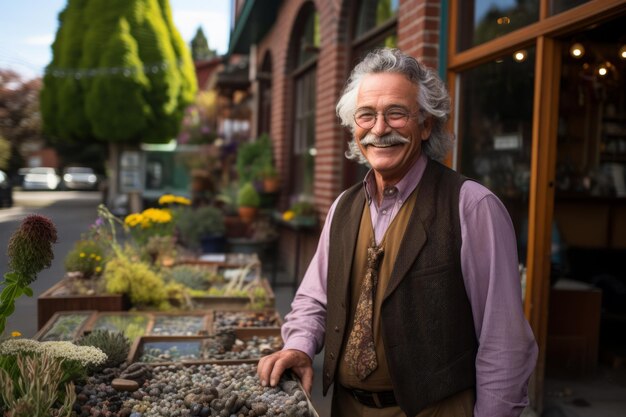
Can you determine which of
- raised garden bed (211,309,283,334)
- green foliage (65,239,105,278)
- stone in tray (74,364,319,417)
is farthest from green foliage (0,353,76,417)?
green foliage (65,239,105,278)

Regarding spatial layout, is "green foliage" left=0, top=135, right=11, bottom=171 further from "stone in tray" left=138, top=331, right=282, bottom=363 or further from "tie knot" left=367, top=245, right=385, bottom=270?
"tie knot" left=367, top=245, right=385, bottom=270

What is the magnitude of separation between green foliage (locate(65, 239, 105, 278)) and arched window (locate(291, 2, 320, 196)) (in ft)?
13.6

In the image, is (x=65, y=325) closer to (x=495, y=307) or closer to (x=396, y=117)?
(x=396, y=117)

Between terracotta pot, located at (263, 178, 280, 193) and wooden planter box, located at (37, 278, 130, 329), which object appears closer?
wooden planter box, located at (37, 278, 130, 329)

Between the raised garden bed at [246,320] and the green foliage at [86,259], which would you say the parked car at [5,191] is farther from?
the green foliage at [86,259]

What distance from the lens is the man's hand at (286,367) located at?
2221mm

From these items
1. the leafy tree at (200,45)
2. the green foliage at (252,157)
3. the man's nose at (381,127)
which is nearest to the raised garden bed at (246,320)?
the man's nose at (381,127)

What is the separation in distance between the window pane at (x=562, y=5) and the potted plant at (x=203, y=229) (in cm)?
550

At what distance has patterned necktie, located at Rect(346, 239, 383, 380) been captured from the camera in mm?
2107

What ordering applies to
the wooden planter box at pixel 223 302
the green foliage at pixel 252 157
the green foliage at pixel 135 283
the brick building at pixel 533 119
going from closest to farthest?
the brick building at pixel 533 119, the green foliage at pixel 135 283, the wooden planter box at pixel 223 302, the green foliage at pixel 252 157

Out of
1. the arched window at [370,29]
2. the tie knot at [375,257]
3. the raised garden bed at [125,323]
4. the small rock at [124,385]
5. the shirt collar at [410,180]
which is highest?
the arched window at [370,29]

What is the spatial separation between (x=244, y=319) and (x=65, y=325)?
1.07 meters

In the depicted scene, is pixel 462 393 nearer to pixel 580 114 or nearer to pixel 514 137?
pixel 514 137

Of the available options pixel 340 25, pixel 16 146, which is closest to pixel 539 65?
pixel 16 146
